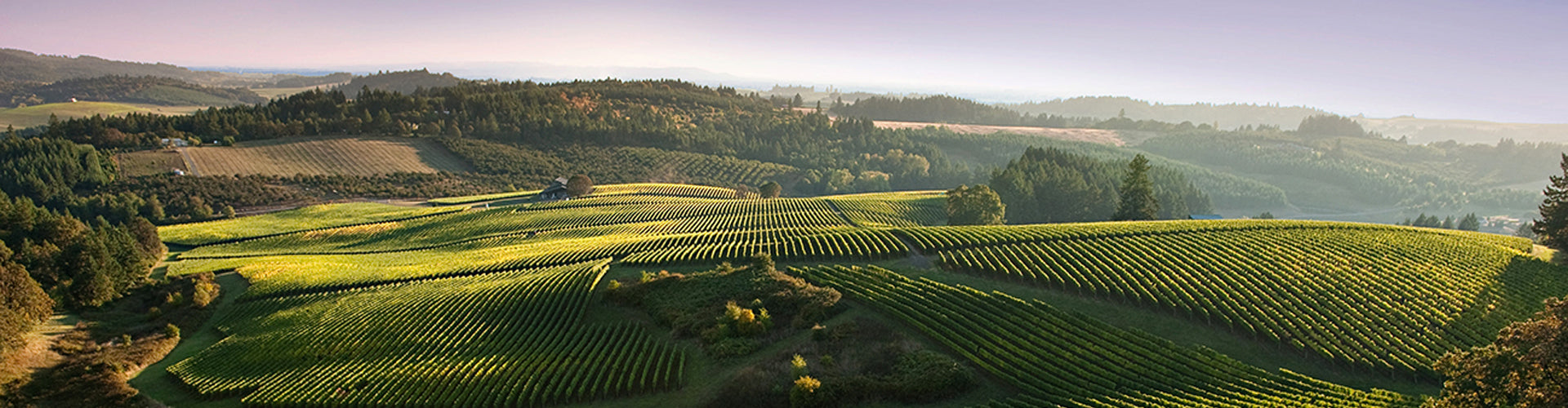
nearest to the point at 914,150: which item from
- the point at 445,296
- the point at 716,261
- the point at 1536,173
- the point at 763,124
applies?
the point at 763,124

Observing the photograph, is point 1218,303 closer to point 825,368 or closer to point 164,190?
point 825,368

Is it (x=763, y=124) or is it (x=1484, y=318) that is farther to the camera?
(x=763, y=124)

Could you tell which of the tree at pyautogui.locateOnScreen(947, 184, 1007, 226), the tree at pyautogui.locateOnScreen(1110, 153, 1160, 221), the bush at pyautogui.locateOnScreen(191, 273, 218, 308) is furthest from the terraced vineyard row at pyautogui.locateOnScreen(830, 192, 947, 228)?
the bush at pyautogui.locateOnScreen(191, 273, 218, 308)

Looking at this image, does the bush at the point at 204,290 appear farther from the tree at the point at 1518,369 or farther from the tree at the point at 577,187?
the tree at the point at 1518,369

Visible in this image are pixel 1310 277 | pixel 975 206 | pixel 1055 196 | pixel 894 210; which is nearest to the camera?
pixel 1310 277

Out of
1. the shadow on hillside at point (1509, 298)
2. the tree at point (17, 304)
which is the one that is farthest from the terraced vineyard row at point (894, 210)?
the tree at point (17, 304)

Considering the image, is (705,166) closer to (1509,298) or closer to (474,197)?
(474,197)

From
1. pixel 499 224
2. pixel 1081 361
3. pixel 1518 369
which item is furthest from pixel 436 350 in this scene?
pixel 1518 369

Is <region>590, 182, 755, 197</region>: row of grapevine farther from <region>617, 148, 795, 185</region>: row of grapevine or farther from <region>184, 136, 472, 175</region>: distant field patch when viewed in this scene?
<region>184, 136, 472, 175</region>: distant field patch
